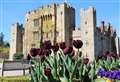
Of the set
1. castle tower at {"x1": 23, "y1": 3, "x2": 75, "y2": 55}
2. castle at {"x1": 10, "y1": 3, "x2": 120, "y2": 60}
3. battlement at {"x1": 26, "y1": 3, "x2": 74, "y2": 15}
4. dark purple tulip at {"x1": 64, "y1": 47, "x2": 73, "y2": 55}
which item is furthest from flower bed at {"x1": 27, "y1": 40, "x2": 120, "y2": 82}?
battlement at {"x1": 26, "y1": 3, "x2": 74, "y2": 15}

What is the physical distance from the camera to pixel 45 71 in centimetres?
573

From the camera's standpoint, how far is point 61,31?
54.5m

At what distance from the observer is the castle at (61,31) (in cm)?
5188

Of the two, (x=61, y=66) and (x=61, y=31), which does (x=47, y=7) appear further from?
(x=61, y=66)

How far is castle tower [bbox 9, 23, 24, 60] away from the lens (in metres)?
61.4

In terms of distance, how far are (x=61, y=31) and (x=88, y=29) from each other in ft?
17.1

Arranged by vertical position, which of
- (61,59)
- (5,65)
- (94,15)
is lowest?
(5,65)

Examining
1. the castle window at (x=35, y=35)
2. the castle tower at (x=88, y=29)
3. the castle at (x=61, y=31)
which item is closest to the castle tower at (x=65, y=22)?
the castle at (x=61, y=31)

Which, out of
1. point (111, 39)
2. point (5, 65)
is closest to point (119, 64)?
point (5, 65)

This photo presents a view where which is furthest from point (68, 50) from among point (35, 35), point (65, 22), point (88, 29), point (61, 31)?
point (35, 35)

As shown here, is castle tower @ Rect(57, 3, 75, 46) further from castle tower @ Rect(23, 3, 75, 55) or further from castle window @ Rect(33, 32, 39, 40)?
castle window @ Rect(33, 32, 39, 40)

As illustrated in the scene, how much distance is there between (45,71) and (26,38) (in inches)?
2164

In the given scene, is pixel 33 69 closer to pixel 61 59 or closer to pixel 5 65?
pixel 61 59

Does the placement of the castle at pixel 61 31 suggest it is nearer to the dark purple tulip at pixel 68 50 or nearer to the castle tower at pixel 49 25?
the castle tower at pixel 49 25
